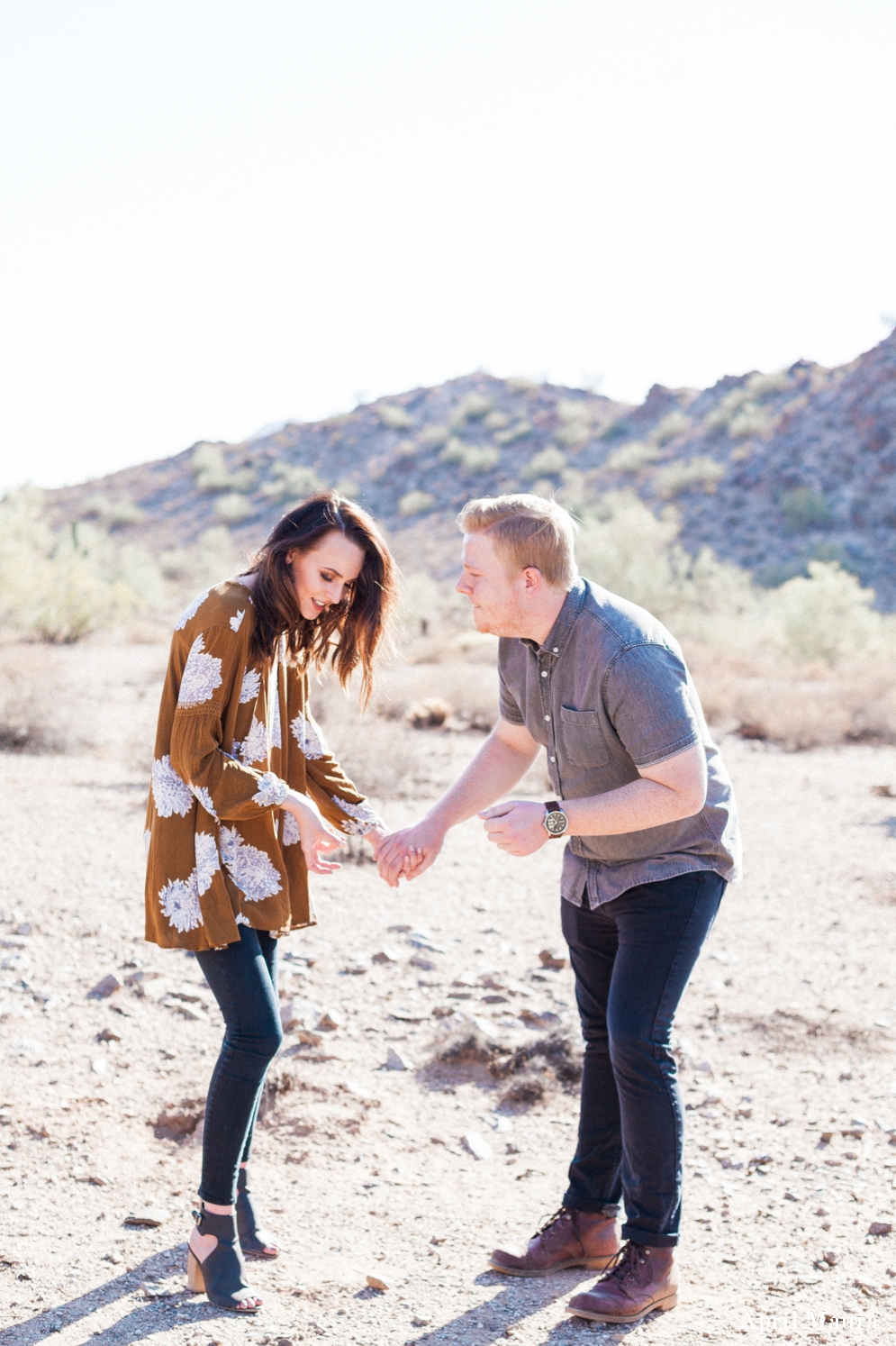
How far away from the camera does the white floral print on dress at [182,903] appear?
271 cm

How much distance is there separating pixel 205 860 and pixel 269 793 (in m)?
0.23

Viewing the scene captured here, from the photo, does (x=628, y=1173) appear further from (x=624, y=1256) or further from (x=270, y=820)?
(x=270, y=820)

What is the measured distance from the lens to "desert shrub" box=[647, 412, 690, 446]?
46.6m

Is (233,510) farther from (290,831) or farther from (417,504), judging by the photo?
(290,831)

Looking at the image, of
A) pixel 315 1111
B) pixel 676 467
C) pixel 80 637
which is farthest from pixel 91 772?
pixel 676 467

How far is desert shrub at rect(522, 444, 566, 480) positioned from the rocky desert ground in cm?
3951

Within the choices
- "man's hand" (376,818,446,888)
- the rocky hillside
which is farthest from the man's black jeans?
the rocky hillside

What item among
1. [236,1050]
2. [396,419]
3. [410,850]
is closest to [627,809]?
[410,850]

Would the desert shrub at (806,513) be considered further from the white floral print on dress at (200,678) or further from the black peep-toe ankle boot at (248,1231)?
the white floral print on dress at (200,678)

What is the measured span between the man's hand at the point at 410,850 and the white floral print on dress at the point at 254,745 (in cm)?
Answer: 44

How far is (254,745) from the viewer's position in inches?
112

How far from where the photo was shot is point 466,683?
1492 cm

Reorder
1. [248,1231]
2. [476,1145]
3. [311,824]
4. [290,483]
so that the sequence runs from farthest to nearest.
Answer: [290,483] → [476,1145] → [248,1231] → [311,824]

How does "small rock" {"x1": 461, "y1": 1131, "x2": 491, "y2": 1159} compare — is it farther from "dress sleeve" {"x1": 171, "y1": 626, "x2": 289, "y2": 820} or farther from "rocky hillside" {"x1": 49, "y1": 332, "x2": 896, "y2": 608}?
"rocky hillside" {"x1": 49, "y1": 332, "x2": 896, "y2": 608}
